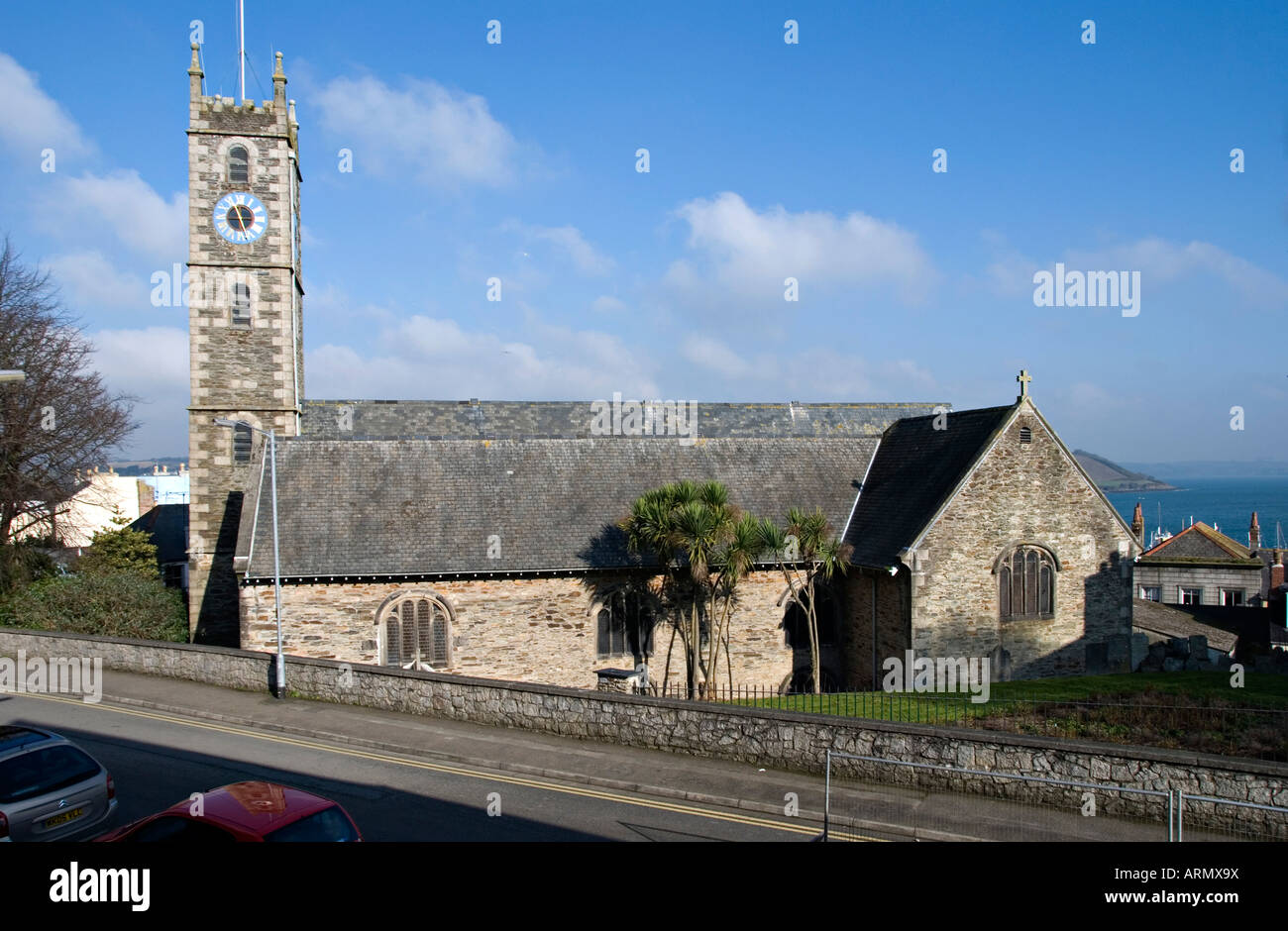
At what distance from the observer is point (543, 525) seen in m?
28.2

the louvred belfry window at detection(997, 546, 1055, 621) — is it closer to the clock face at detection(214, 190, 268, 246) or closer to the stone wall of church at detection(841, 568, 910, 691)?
the stone wall of church at detection(841, 568, 910, 691)

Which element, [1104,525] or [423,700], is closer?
[423,700]

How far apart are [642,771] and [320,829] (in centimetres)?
785

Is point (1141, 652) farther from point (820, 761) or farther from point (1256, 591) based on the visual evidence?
point (1256, 591)

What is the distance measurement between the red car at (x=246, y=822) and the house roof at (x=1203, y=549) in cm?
5970

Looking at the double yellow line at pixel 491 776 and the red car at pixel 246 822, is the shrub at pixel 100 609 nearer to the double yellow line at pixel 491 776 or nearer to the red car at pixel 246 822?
the double yellow line at pixel 491 776

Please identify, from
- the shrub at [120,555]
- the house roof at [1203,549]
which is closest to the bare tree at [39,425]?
the shrub at [120,555]

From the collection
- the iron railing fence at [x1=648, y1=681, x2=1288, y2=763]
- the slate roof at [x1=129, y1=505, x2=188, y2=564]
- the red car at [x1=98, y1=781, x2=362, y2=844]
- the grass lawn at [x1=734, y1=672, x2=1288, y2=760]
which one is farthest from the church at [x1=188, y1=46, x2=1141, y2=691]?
the red car at [x1=98, y1=781, x2=362, y2=844]

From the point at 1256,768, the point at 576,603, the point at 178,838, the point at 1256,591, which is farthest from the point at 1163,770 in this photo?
the point at 1256,591

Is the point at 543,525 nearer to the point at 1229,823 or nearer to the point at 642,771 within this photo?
the point at 642,771

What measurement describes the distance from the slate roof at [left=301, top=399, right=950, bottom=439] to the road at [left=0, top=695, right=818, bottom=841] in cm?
1507

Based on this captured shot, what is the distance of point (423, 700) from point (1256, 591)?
57335 mm
